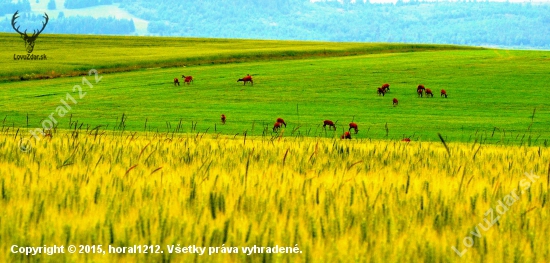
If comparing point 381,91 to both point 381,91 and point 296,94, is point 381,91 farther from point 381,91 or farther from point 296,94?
point 296,94

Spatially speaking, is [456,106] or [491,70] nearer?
[456,106]

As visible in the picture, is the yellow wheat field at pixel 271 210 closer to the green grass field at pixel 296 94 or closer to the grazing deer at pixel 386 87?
the green grass field at pixel 296 94

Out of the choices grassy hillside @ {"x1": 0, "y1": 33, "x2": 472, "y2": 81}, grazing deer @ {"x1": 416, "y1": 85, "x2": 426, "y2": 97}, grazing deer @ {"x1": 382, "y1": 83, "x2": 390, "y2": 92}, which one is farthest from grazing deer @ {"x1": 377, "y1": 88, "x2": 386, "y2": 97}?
grassy hillside @ {"x1": 0, "y1": 33, "x2": 472, "y2": 81}

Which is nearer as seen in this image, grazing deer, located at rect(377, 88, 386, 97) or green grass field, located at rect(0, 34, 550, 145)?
green grass field, located at rect(0, 34, 550, 145)

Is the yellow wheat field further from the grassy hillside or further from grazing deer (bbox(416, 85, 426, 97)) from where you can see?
the grassy hillside

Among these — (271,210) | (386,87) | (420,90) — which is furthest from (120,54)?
(271,210)

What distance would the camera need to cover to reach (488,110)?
35000mm

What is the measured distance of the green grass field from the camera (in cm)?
2819

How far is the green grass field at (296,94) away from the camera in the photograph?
28188 mm

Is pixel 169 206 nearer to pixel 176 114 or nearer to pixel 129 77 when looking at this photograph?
pixel 176 114

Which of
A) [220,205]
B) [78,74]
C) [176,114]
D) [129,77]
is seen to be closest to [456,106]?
[176,114]

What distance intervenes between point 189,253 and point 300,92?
37229mm

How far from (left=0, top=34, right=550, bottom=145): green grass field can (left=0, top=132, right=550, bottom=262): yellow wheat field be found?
14183mm

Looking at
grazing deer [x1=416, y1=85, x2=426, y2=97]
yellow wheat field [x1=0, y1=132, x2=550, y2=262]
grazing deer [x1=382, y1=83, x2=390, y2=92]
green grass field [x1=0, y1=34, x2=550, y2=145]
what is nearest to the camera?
yellow wheat field [x1=0, y1=132, x2=550, y2=262]
